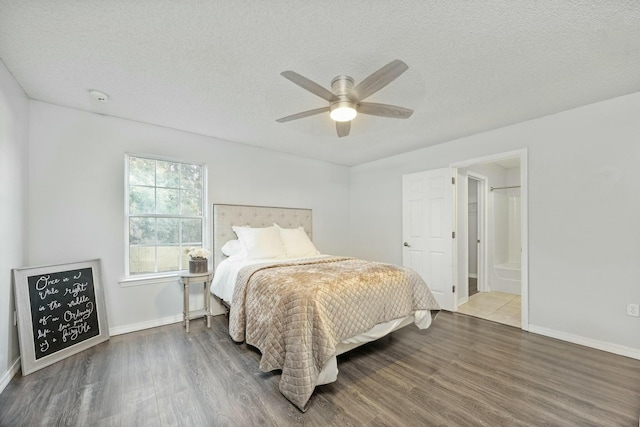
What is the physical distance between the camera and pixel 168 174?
135 inches

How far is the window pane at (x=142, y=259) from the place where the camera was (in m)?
3.15

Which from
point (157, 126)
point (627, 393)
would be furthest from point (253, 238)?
point (627, 393)

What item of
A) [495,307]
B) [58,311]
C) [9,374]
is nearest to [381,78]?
[58,311]

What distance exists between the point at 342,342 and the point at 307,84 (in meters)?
1.93

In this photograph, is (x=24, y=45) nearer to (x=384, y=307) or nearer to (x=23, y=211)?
(x=23, y=211)

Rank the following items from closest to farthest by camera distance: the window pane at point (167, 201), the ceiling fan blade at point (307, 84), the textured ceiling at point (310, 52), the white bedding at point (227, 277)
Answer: the textured ceiling at point (310, 52), the ceiling fan blade at point (307, 84), the white bedding at point (227, 277), the window pane at point (167, 201)

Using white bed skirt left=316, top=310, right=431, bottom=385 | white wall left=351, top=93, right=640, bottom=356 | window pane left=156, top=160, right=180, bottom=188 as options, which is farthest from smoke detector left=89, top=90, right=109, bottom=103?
white wall left=351, top=93, right=640, bottom=356

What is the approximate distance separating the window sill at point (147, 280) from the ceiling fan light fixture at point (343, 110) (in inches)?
109

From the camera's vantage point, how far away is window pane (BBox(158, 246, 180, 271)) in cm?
335

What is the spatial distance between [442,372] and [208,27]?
303 cm

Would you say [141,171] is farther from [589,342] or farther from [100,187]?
[589,342]

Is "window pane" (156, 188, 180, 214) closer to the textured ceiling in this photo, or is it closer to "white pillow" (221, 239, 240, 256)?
"white pillow" (221, 239, 240, 256)

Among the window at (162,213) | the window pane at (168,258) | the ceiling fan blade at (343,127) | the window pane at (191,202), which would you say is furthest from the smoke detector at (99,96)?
the ceiling fan blade at (343,127)

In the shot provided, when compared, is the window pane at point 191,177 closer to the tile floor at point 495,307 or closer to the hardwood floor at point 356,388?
the hardwood floor at point 356,388
